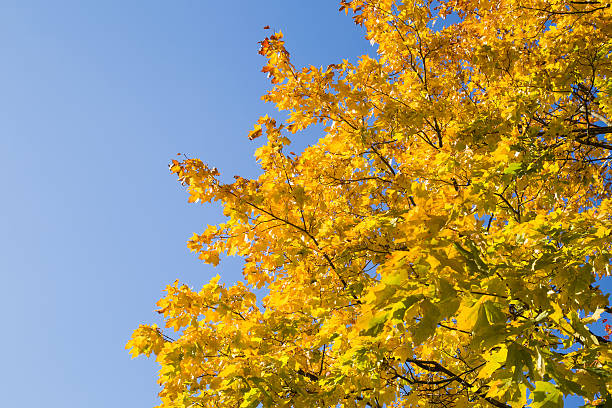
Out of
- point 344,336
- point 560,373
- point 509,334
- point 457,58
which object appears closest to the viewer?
point 509,334

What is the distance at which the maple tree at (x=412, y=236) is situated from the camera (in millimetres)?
2197

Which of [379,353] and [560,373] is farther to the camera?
[379,353]

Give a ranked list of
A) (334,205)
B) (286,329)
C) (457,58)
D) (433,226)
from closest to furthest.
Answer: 1. (433,226)
2. (286,329)
3. (334,205)
4. (457,58)

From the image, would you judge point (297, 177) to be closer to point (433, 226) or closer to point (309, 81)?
point (309, 81)

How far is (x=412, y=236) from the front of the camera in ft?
7.07

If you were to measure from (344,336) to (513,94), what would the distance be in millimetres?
3902

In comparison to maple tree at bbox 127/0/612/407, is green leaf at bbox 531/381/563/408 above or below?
below

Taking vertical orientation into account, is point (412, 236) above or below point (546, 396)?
above

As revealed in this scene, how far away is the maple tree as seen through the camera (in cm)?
220

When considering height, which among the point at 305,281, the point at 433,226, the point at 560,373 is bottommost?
the point at 560,373

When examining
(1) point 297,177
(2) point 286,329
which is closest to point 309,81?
(1) point 297,177

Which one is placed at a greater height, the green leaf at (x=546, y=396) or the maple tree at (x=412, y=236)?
the maple tree at (x=412, y=236)

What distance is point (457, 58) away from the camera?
674 centimetres

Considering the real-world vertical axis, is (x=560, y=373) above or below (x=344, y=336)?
below
